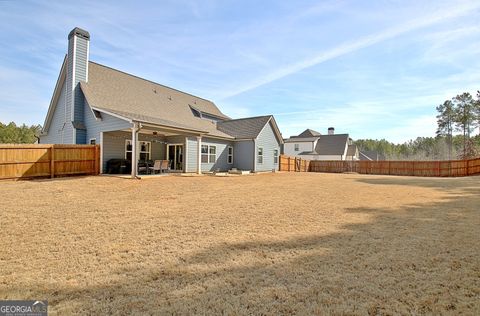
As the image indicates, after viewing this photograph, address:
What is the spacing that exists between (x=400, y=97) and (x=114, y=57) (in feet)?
83.8

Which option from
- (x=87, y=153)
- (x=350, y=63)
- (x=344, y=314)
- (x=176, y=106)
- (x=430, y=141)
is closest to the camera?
(x=344, y=314)

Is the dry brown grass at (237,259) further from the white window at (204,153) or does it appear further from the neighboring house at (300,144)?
the neighboring house at (300,144)

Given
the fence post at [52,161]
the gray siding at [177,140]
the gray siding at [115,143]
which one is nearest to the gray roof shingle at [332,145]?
the gray siding at [177,140]

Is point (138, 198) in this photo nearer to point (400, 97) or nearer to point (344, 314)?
point (344, 314)

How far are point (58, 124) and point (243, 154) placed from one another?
13.8m

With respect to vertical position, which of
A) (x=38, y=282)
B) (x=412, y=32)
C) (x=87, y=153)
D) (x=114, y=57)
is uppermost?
(x=114, y=57)

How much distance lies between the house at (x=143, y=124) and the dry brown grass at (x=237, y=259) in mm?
8516

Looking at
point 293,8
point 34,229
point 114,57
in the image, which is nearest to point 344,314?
point 34,229

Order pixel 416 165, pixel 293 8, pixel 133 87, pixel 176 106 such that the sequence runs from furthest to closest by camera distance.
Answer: pixel 416 165 < pixel 176 106 < pixel 133 87 < pixel 293 8

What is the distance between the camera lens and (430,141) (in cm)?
7719

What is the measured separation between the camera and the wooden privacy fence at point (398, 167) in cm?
Result: 2536

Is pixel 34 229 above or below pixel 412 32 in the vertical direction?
below
